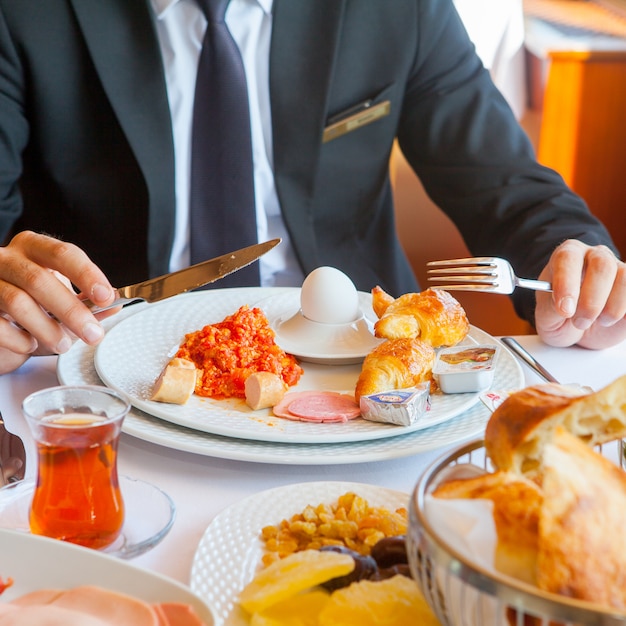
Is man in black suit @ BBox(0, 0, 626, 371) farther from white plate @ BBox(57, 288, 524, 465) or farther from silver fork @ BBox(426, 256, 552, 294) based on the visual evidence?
white plate @ BBox(57, 288, 524, 465)

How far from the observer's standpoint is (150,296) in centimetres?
105

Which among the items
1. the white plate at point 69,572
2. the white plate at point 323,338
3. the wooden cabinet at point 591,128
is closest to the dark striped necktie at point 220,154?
the white plate at point 323,338

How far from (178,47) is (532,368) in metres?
0.95

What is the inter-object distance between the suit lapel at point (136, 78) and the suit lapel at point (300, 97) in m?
0.23

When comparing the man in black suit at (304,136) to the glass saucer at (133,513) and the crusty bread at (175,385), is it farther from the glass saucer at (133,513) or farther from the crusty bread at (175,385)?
the glass saucer at (133,513)

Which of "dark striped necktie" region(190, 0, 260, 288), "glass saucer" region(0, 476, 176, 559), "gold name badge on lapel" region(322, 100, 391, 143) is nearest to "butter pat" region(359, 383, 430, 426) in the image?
"glass saucer" region(0, 476, 176, 559)

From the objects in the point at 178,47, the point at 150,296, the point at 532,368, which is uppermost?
the point at 178,47

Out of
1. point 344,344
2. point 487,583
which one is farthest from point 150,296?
point 487,583

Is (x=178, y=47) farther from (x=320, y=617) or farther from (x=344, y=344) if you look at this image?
(x=320, y=617)

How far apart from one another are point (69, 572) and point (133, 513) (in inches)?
5.7

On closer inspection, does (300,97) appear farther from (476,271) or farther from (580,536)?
(580,536)

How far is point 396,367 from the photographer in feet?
3.16

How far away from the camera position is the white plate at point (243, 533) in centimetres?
61

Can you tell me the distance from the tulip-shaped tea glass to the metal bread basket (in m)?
0.30
